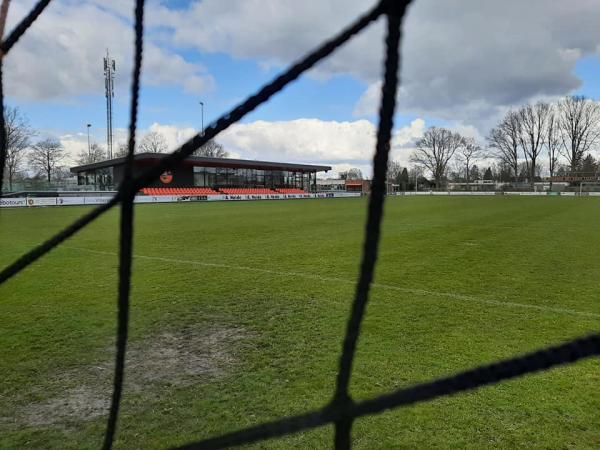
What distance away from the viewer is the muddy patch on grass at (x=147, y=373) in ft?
9.83

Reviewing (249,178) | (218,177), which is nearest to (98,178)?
(218,177)

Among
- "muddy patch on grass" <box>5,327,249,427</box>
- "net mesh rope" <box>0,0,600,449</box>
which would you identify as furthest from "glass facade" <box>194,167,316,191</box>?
"net mesh rope" <box>0,0,600,449</box>

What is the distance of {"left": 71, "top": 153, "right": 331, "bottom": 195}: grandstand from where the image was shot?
4375 cm

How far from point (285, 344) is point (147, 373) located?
1213 millimetres

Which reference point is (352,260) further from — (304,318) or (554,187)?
(554,187)

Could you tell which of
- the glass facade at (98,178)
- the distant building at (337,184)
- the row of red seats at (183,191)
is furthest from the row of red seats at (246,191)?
the distant building at (337,184)

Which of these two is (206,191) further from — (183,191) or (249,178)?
(249,178)

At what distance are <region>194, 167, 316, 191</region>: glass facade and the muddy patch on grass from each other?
4334 centimetres

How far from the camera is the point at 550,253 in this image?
9.59m

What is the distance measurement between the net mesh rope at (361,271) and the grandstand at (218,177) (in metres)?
40.1

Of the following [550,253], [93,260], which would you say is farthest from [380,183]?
[550,253]

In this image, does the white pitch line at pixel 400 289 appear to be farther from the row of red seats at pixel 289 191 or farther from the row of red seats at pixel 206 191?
the row of red seats at pixel 289 191

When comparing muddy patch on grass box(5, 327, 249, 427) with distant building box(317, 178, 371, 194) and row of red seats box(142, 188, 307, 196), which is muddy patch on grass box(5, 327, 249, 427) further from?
distant building box(317, 178, 371, 194)

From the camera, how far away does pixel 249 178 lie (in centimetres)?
5194
